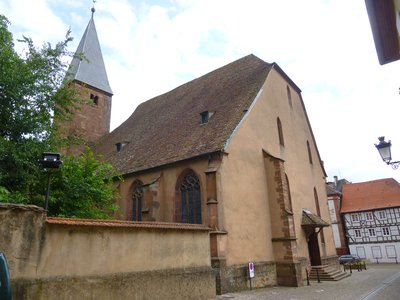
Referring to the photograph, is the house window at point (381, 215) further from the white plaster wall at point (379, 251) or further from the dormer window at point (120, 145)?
the dormer window at point (120, 145)

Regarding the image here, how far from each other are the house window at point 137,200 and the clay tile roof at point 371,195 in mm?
30757

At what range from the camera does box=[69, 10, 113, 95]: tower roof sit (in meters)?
28.6

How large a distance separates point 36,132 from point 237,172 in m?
8.37

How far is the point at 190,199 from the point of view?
49.2ft

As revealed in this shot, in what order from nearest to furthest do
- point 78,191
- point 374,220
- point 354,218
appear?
point 78,191 < point 374,220 < point 354,218

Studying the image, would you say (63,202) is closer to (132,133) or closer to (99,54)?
(132,133)

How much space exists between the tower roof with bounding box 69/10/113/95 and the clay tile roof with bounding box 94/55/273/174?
6.47m

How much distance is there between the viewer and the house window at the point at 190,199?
14665 millimetres

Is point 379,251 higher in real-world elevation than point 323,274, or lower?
higher

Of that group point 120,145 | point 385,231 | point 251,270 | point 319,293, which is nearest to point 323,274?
point 319,293

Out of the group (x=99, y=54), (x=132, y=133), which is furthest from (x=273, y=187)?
(x=99, y=54)

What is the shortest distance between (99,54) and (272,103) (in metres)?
20.9

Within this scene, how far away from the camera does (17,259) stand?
5516 mm

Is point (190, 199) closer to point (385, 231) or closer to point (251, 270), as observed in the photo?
point (251, 270)
